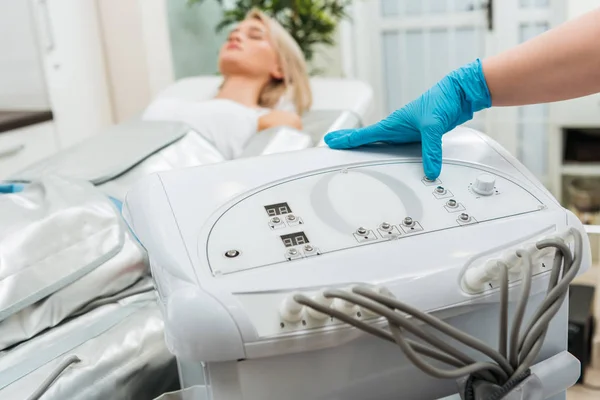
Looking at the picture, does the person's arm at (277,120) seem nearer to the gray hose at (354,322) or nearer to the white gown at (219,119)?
the white gown at (219,119)

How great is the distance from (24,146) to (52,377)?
171 cm

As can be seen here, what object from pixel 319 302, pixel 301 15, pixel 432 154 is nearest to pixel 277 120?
pixel 301 15

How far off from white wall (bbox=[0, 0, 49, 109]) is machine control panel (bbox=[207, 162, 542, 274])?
6.44 ft

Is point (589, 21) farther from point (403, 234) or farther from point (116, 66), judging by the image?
point (116, 66)

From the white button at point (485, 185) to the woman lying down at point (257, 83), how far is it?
3.72 feet

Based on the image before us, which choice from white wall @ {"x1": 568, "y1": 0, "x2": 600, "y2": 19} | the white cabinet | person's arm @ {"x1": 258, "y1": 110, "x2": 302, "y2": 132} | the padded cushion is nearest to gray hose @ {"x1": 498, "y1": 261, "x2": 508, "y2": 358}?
the padded cushion

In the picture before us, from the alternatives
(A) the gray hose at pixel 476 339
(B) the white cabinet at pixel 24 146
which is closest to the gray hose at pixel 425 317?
(A) the gray hose at pixel 476 339

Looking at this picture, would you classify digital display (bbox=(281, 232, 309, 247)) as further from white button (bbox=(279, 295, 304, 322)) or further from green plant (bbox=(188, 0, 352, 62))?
green plant (bbox=(188, 0, 352, 62))

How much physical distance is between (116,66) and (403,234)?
88.4 inches

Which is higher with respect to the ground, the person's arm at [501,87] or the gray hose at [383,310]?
the person's arm at [501,87]

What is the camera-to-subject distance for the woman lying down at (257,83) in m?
1.83

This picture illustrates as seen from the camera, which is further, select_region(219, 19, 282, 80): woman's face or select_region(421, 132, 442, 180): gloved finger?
select_region(219, 19, 282, 80): woman's face

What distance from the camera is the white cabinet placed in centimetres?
213

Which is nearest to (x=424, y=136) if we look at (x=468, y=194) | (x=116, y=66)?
(x=468, y=194)
